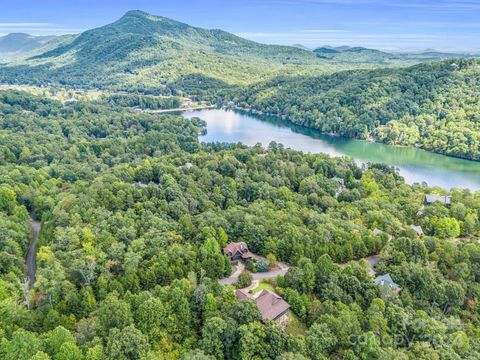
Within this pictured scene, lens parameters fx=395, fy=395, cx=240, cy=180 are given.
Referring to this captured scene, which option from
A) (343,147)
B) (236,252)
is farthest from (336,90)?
(236,252)

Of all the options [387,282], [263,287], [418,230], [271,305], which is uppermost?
[271,305]

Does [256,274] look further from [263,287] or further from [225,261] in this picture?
[225,261]

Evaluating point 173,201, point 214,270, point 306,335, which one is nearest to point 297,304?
point 306,335

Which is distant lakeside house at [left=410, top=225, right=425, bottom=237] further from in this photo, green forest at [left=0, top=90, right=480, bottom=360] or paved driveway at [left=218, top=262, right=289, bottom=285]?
paved driveway at [left=218, top=262, right=289, bottom=285]

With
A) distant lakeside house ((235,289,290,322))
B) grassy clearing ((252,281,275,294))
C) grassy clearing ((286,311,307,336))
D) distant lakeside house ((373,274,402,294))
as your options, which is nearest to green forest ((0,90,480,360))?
grassy clearing ((286,311,307,336))

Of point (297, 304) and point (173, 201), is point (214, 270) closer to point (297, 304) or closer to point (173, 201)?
point (297, 304)

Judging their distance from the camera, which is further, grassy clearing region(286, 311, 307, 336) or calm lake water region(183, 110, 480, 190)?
calm lake water region(183, 110, 480, 190)
